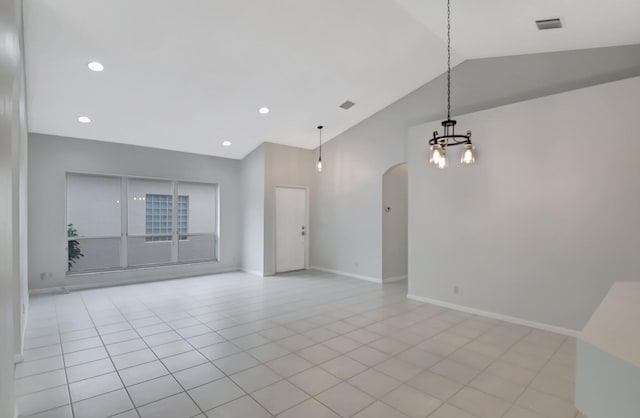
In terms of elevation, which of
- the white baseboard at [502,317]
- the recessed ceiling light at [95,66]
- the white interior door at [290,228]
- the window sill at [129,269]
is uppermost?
the recessed ceiling light at [95,66]

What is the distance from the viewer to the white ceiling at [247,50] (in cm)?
348

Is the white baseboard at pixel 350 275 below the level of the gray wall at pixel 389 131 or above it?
below

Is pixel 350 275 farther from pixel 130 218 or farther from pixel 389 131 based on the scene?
pixel 130 218

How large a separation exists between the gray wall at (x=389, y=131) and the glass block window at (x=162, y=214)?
3.16 metres

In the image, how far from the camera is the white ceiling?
3.48 m

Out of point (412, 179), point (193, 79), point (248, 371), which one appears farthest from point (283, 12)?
point (248, 371)

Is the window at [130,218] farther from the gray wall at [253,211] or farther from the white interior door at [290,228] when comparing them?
the white interior door at [290,228]

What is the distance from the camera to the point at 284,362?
3189mm

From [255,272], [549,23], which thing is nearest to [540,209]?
[549,23]

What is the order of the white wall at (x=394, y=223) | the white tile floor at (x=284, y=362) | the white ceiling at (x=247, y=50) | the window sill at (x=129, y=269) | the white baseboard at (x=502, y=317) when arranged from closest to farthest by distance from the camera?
the white tile floor at (x=284, y=362), the white ceiling at (x=247, y=50), the white baseboard at (x=502, y=317), the window sill at (x=129, y=269), the white wall at (x=394, y=223)

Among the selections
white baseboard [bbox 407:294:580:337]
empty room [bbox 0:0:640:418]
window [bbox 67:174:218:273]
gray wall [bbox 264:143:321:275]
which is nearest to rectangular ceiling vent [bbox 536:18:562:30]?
empty room [bbox 0:0:640:418]

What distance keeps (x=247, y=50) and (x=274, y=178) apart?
3466 millimetres

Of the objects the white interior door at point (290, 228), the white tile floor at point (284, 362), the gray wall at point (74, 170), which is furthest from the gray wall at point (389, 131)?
the gray wall at point (74, 170)

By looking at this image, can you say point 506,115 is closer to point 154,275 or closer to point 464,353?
point 464,353
